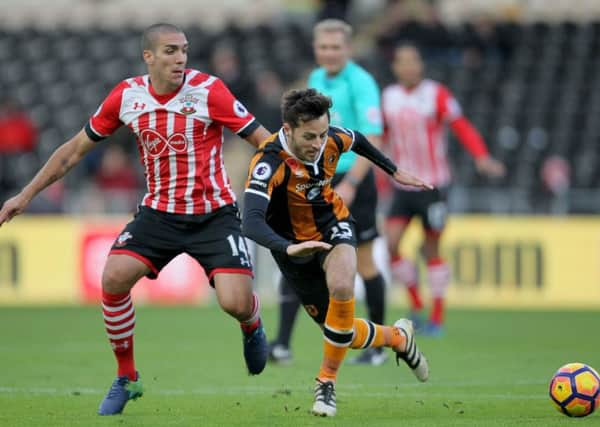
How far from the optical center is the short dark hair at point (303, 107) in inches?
261

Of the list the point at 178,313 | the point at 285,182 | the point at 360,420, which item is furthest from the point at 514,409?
the point at 178,313

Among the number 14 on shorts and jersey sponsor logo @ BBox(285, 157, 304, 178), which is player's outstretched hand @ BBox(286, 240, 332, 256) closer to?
jersey sponsor logo @ BBox(285, 157, 304, 178)

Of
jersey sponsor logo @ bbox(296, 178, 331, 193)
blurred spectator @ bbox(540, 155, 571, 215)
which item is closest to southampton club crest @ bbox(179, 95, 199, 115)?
jersey sponsor logo @ bbox(296, 178, 331, 193)

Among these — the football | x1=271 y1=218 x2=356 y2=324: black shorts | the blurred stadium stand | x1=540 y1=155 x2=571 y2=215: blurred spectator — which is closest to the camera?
the football

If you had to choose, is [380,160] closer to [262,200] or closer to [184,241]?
[262,200]

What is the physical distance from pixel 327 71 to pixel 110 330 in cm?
323

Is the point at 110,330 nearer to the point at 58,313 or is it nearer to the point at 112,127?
the point at 112,127

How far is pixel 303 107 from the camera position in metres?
6.62

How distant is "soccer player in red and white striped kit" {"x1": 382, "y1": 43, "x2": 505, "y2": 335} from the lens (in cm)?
1147

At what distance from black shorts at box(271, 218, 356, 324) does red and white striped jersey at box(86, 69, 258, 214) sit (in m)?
0.53

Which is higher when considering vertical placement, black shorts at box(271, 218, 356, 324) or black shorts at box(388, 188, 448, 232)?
black shorts at box(388, 188, 448, 232)

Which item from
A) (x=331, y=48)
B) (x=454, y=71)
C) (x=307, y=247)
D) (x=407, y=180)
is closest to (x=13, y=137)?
(x=454, y=71)

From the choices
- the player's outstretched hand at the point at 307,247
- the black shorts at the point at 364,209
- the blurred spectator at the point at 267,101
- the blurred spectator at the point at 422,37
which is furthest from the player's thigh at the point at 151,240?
the blurred spectator at the point at 422,37

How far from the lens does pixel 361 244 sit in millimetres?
9359
